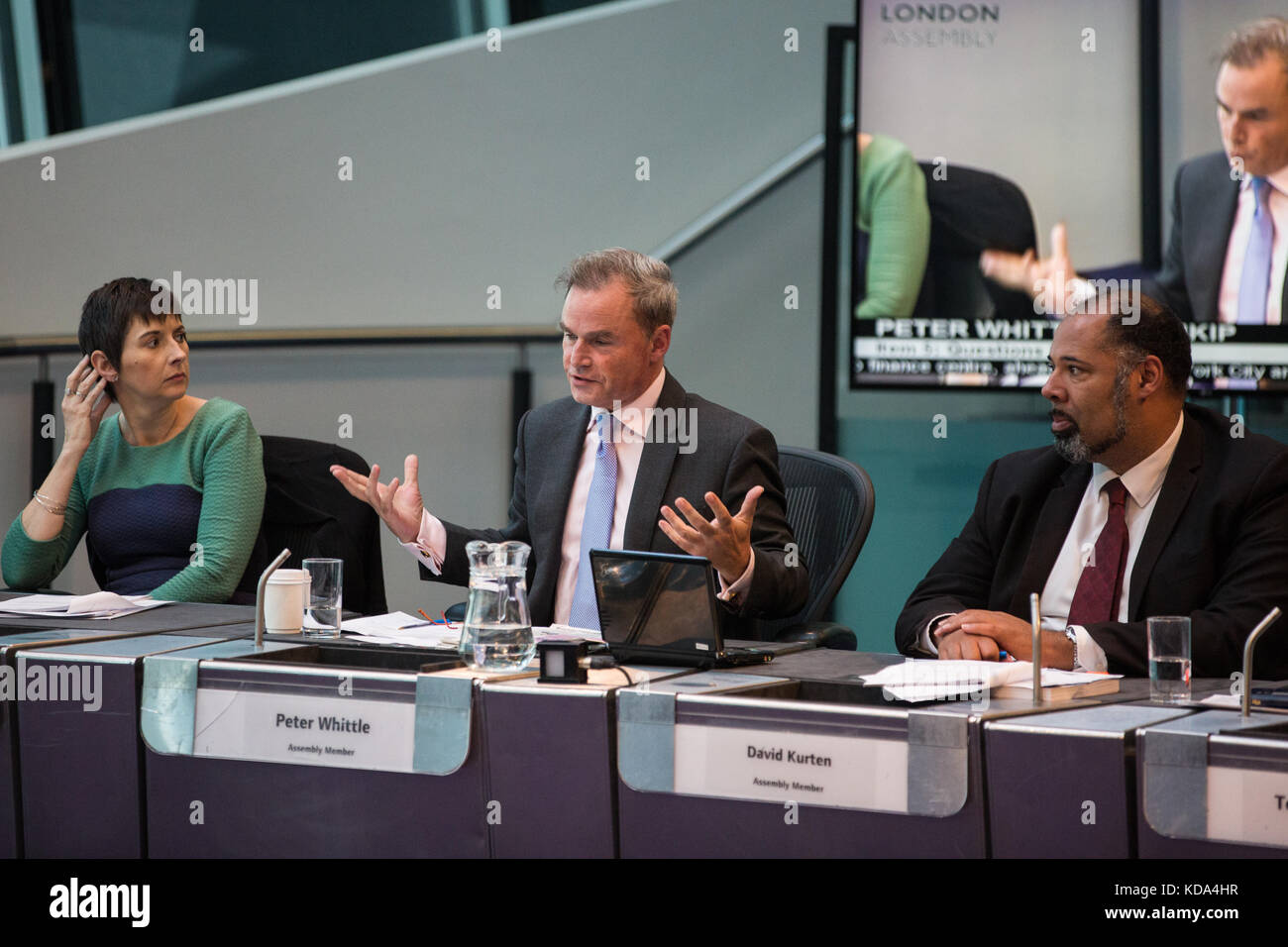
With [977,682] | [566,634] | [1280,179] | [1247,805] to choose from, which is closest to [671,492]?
[566,634]

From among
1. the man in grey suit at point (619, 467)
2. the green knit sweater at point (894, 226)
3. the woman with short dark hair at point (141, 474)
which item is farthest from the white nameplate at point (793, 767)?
the green knit sweater at point (894, 226)

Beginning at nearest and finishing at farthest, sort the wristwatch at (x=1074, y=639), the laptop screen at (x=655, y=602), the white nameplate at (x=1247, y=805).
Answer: the white nameplate at (x=1247, y=805) → the laptop screen at (x=655, y=602) → the wristwatch at (x=1074, y=639)

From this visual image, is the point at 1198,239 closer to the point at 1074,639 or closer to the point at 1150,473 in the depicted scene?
the point at 1150,473

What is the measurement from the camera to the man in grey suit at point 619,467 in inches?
103

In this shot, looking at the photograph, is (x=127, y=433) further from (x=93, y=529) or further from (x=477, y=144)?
(x=477, y=144)

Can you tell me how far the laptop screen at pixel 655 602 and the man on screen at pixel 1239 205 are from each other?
7.46ft

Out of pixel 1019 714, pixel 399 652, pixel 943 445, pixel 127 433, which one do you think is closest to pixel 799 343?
pixel 943 445

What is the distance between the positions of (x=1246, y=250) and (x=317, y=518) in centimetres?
241

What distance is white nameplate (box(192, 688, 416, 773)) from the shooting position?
1.74m

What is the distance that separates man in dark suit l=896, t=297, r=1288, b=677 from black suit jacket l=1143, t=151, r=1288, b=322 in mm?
1316

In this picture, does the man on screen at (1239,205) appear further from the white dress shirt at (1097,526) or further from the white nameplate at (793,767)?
the white nameplate at (793,767)

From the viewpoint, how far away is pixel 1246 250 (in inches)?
144

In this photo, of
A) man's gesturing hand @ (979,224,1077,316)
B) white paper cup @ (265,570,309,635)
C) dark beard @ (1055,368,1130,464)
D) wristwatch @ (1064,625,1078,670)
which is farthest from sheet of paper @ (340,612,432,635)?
man's gesturing hand @ (979,224,1077,316)

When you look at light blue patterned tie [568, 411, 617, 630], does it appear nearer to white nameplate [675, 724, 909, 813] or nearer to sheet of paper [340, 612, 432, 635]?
sheet of paper [340, 612, 432, 635]
